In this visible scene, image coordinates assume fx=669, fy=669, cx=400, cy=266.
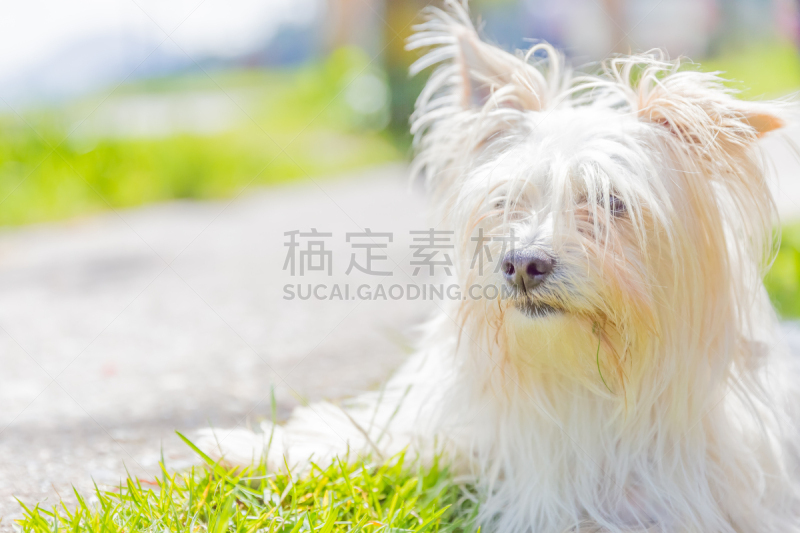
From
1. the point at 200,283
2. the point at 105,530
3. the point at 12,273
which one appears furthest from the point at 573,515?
the point at 12,273

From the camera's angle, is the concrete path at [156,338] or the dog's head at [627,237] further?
the concrete path at [156,338]

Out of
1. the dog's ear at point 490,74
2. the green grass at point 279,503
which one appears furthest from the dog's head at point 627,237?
the green grass at point 279,503

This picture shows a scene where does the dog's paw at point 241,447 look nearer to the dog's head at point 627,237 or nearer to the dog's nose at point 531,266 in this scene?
the dog's head at point 627,237

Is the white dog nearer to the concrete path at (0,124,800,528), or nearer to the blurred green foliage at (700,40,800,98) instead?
the concrete path at (0,124,800,528)

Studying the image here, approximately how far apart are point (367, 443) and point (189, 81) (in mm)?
16358

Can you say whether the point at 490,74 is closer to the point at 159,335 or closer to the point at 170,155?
the point at 159,335

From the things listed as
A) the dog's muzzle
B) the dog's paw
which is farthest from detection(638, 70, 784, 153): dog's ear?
the dog's paw

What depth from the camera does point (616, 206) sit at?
186 cm

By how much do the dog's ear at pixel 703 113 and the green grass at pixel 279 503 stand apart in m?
1.28

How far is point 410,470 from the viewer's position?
2.23 meters

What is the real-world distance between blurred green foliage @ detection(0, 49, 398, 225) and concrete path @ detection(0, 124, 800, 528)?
20.1 inches

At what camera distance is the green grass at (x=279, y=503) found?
182 centimetres

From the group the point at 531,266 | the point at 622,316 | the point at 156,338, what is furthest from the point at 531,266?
the point at 156,338

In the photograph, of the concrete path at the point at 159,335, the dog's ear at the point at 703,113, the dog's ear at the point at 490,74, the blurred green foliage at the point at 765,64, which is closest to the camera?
the dog's ear at the point at 703,113
